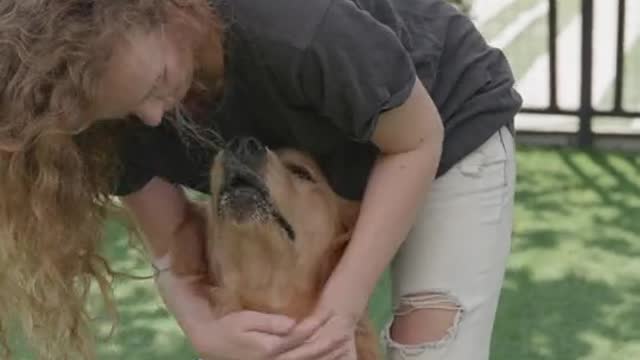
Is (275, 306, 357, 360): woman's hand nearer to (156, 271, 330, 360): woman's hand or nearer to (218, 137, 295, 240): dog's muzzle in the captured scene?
(156, 271, 330, 360): woman's hand

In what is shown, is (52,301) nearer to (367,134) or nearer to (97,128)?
(97,128)

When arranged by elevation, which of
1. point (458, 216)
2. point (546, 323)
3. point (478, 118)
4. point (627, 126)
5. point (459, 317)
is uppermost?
point (478, 118)

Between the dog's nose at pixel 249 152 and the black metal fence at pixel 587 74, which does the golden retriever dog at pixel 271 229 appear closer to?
the dog's nose at pixel 249 152

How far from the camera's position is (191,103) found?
7.44 ft

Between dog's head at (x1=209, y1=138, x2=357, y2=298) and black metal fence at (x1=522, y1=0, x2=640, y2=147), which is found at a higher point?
dog's head at (x1=209, y1=138, x2=357, y2=298)

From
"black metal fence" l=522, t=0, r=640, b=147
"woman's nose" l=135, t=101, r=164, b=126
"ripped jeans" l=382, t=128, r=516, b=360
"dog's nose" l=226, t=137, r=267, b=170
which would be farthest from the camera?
"black metal fence" l=522, t=0, r=640, b=147

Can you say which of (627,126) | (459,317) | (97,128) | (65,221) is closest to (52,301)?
(65,221)

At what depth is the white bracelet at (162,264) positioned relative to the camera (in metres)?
2.54

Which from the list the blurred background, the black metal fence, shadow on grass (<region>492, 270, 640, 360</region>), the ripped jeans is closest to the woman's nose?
the ripped jeans

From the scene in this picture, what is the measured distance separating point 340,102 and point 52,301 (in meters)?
0.68

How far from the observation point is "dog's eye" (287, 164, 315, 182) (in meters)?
2.35

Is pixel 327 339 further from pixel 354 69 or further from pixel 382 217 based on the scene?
pixel 354 69

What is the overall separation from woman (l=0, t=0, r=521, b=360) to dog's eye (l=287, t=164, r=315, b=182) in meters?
0.04

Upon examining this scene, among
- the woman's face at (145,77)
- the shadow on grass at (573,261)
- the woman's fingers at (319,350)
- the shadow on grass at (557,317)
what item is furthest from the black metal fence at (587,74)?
the woman's face at (145,77)
